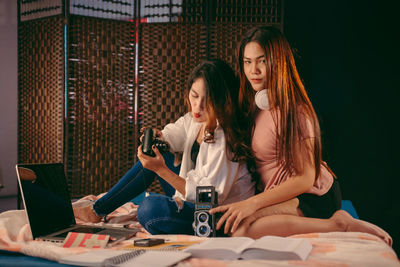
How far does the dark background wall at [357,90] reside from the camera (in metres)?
3.03

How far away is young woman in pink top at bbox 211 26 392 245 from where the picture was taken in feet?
4.75

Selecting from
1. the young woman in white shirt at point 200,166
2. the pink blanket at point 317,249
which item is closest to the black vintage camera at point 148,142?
the young woman in white shirt at point 200,166

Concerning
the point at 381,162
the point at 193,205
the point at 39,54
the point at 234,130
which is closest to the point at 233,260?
the point at 193,205

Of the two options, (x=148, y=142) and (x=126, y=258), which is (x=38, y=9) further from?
(x=126, y=258)

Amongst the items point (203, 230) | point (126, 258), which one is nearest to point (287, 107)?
point (203, 230)

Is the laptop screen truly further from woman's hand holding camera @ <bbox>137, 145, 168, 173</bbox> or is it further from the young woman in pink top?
the young woman in pink top

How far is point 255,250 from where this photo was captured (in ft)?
3.71


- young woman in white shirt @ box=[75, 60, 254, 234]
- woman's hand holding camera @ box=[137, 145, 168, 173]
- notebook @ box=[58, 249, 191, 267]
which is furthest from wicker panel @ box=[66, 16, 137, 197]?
notebook @ box=[58, 249, 191, 267]

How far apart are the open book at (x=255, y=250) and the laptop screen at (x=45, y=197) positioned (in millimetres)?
656

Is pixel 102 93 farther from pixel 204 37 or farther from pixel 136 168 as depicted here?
pixel 136 168

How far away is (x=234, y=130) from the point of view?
1.61 metres

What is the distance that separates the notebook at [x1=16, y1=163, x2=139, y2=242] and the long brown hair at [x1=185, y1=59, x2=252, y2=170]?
0.54 meters

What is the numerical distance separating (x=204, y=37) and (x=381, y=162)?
1.73 m

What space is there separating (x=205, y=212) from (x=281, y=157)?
38 centimetres
